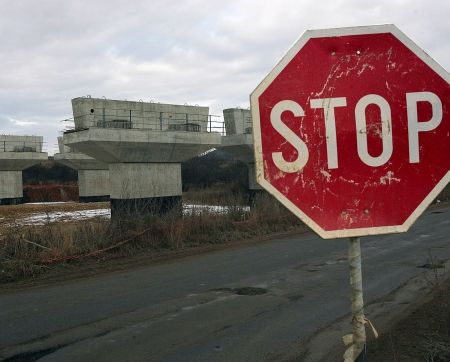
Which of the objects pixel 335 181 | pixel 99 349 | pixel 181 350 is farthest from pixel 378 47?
pixel 99 349

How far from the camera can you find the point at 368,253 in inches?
472

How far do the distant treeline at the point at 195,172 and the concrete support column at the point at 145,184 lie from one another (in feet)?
112

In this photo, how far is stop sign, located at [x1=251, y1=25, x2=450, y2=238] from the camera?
2146 millimetres

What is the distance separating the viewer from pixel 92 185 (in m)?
44.1

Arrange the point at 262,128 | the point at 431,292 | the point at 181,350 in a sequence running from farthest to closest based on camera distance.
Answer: the point at 431,292 → the point at 181,350 → the point at 262,128

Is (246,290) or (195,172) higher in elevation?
(195,172)

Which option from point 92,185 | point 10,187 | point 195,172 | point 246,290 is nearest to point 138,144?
point 246,290

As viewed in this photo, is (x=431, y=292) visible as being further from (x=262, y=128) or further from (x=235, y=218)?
(x=235, y=218)

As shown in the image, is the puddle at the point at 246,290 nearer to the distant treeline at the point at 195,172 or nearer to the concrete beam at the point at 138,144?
the concrete beam at the point at 138,144

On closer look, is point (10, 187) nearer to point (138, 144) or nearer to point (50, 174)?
point (138, 144)

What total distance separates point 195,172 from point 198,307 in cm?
6022

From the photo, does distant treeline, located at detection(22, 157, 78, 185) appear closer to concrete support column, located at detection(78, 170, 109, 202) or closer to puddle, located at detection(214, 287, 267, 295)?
concrete support column, located at detection(78, 170, 109, 202)

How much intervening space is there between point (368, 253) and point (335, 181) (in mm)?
10407

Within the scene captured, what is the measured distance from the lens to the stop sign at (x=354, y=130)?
2146 mm
